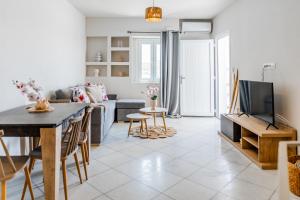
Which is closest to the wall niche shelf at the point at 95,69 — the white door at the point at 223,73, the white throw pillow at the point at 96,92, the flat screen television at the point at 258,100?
the white throw pillow at the point at 96,92

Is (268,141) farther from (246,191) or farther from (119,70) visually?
(119,70)

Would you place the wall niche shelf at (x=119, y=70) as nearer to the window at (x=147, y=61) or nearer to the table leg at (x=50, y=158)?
the window at (x=147, y=61)

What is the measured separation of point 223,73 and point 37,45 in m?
4.32

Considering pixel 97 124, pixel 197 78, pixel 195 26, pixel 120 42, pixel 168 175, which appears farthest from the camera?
pixel 120 42

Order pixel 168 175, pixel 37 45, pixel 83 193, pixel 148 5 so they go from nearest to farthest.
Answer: pixel 83 193, pixel 168 175, pixel 37 45, pixel 148 5

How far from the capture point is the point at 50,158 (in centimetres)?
176

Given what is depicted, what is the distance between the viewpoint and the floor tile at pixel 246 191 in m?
2.09

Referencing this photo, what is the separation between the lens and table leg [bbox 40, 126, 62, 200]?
1.74 meters

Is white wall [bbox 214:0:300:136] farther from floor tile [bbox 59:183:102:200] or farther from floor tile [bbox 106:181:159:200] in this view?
floor tile [bbox 59:183:102:200]

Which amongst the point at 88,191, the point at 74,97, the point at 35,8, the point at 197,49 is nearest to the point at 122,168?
the point at 88,191

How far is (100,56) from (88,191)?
4.44m

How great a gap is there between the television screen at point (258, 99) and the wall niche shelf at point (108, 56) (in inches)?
133

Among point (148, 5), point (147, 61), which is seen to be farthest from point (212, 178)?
point (147, 61)

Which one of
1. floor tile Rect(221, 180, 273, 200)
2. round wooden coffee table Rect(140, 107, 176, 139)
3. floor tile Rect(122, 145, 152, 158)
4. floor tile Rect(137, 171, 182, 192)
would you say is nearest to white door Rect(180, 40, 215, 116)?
round wooden coffee table Rect(140, 107, 176, 139)
